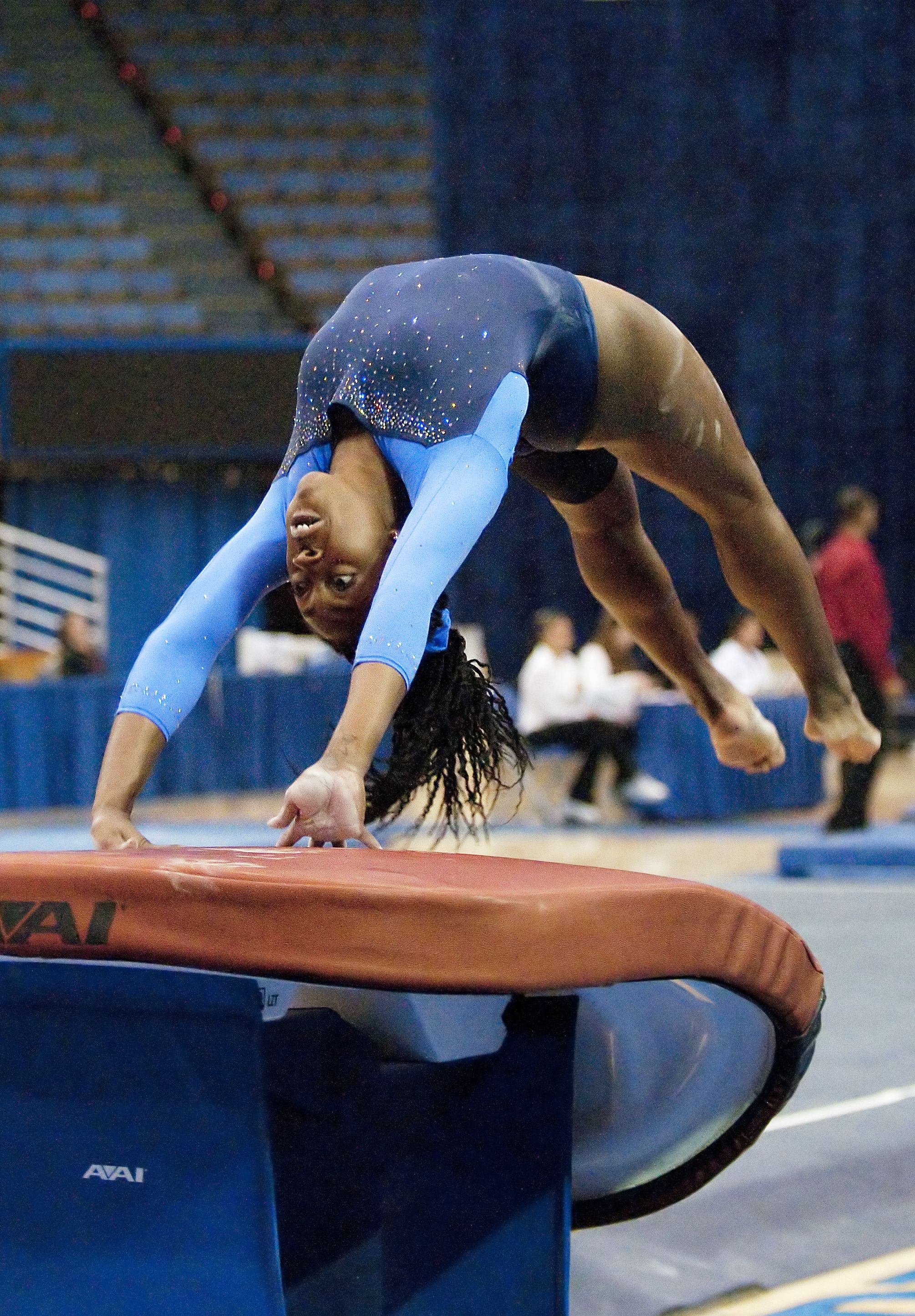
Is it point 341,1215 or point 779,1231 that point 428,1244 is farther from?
point 779,1231

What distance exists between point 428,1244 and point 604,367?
117 cm

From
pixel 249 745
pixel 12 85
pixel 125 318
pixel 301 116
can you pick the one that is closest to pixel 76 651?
pixel 249 745

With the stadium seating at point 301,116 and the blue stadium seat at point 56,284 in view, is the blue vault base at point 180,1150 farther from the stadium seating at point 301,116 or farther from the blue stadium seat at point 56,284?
the stadium seating at point 301,116

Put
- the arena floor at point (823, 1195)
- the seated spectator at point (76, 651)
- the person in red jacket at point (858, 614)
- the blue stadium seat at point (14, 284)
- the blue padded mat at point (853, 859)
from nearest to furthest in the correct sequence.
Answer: the arena floor at point (823, 1195)
the blue padded mat at point (853, 859)
the person in red jacket at point (858, 614)
the seated spectator at point (76, 651)
the blue stadium seat at point (14, 284)

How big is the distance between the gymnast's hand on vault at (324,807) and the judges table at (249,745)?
14.4ft

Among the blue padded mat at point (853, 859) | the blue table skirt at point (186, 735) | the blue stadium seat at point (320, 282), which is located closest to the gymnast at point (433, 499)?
the blue padded mat at point (853, 859)

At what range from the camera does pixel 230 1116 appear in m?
1.35

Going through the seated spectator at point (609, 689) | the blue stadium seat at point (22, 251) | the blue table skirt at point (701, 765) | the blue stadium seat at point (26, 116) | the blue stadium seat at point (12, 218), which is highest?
the blue stadium seat at point (26, 116)

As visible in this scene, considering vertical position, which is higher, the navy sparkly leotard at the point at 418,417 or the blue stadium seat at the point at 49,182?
the blue stadium seat at the point at 49,182

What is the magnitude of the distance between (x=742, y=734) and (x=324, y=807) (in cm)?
137

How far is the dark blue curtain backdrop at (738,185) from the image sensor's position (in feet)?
26.2

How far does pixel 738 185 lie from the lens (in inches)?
320

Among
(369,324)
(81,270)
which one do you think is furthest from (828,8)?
(369,324)

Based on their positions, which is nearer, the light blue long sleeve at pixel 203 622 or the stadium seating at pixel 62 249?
the light blue long sleeve at pixel 203 622
